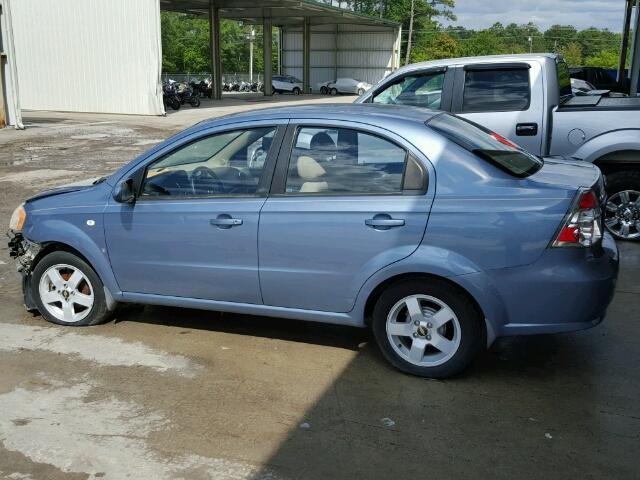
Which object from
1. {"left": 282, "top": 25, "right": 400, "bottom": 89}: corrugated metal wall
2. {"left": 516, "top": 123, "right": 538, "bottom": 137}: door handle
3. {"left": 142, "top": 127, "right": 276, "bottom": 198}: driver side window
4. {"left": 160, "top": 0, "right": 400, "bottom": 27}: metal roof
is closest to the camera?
{"left": 142, "top": 127, "right": 276, "bottom": 198}: driver side window

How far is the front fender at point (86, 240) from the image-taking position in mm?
4922

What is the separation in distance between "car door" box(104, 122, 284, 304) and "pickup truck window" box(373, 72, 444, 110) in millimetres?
3474

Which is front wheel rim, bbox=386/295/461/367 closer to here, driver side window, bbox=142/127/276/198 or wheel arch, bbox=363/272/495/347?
wheel arch, bbox=363/272/495/347

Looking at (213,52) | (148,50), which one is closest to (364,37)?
(213,52)

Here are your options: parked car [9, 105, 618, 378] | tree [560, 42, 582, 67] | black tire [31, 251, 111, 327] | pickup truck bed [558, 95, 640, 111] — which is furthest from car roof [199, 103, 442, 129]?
tree [560, 42, 582, 67]

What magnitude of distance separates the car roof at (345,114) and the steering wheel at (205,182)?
33 cm

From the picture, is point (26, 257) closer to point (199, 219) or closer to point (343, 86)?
point (199, 219)

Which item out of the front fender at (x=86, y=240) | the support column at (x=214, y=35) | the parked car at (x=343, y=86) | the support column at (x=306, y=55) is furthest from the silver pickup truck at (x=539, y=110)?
the support column at (x=306, y=55)

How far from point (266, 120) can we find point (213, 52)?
128 feet

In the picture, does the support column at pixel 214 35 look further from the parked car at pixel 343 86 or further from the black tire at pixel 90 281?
the black tire at pixel 90 281

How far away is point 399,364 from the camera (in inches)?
169

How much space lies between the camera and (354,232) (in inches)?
164

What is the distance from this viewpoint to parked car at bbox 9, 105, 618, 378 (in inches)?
154

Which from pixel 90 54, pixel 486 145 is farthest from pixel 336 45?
pixel 486 145
